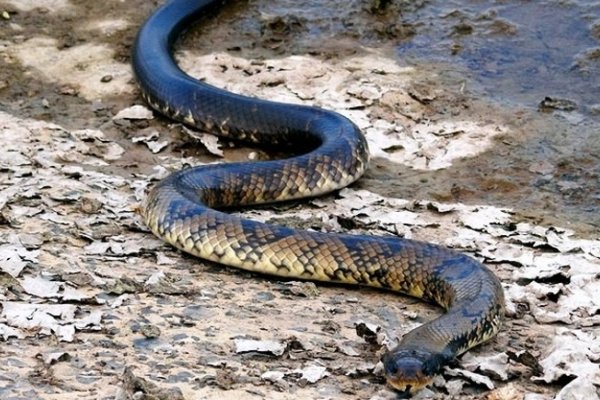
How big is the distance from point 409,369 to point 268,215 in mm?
3786

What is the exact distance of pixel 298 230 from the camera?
341 inches

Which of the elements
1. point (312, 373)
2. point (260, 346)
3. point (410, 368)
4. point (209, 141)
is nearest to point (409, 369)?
point (410, 368)

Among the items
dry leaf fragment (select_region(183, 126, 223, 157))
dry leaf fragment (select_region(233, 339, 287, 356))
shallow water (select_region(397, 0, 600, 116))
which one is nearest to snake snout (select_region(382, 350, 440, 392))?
dry leaf fragment (select_region(233, 339, 287, 356))

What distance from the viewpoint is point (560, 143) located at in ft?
36.6

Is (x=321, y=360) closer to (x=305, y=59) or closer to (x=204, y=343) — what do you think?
(x=204, y=343)

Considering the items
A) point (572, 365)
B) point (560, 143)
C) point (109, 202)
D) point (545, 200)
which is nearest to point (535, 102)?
point (560, 143)

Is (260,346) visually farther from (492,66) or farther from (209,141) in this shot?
(492,66)

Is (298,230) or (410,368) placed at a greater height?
(410,368)

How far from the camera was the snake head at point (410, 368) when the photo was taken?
6.33 metres

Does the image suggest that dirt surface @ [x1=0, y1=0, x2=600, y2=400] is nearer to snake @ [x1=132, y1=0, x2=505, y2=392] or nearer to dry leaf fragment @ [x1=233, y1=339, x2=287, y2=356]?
dry leaf fragment @ [x1=233, y1=339, x2=287, y2=356]

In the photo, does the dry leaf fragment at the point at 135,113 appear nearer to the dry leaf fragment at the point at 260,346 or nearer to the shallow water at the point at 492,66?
the shallow water at the point at 492,66

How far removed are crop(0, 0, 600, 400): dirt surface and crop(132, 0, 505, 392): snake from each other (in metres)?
0.14

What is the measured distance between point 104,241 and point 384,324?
226 centimetres

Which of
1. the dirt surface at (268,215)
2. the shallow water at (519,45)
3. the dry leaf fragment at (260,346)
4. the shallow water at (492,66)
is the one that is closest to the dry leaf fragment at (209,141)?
the dirt surface at (268,215)
